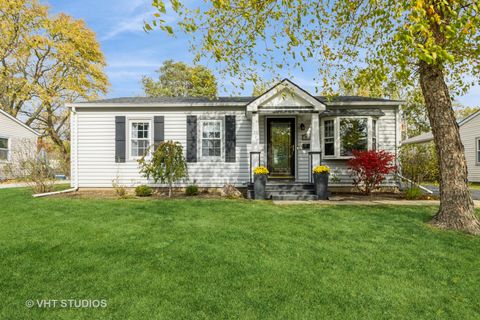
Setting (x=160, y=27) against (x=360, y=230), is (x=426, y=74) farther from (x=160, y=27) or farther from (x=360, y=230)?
(x=160, y=27)

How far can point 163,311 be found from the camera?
2.50 m

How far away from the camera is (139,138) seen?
34.0ft

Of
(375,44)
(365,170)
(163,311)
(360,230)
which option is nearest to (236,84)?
(375,44)

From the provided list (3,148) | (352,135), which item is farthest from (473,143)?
(3,148)

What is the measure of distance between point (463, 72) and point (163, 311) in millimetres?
9482

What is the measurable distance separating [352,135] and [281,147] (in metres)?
2.51

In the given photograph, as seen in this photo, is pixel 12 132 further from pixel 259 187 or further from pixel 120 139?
pixel 259 187

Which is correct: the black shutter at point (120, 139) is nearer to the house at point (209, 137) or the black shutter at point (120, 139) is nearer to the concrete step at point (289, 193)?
the house at point (209, 137)

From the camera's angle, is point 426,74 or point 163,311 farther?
point 426,74

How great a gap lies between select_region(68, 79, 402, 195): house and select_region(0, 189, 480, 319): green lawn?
4.29 m

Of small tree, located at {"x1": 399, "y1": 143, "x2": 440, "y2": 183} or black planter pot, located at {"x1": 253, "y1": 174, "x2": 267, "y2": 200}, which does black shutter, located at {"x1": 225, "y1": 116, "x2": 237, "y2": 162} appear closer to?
black planter pot, located at {"x1": 253, "y1": 174, "x2": 267, "y2": 200}

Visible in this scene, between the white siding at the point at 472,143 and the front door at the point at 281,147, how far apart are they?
1158 cm

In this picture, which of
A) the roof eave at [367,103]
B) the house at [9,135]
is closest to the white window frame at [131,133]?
the roof eave at [367,103]

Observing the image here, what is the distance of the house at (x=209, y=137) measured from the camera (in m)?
10.1
